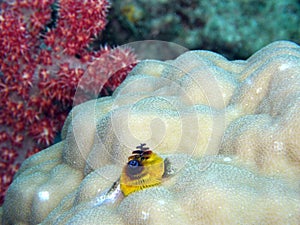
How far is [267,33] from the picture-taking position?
3518mm

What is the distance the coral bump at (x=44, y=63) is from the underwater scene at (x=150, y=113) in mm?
10

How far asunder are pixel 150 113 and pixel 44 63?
155 centimetres

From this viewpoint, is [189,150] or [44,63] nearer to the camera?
[189,150]

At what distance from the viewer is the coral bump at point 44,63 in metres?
2.98

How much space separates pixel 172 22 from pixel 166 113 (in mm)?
1671

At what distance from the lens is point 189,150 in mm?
1815

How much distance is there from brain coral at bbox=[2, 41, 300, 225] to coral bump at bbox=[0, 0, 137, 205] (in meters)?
0.54

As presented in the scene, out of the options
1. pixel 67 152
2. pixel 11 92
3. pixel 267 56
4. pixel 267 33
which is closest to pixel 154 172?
pixel 67 152

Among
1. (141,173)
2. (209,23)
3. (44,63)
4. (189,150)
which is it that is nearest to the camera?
(141,173)

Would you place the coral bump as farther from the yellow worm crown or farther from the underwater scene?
the yellow worm crown

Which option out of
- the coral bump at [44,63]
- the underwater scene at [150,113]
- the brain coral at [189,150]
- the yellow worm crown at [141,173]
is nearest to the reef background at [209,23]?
the underwater scene at [150,113]

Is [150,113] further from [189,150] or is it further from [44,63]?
[44,63]

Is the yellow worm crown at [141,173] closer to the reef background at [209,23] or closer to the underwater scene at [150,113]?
the underwater scene at [150,113]

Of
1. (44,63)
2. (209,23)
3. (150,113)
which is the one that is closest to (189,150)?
(150,113)
